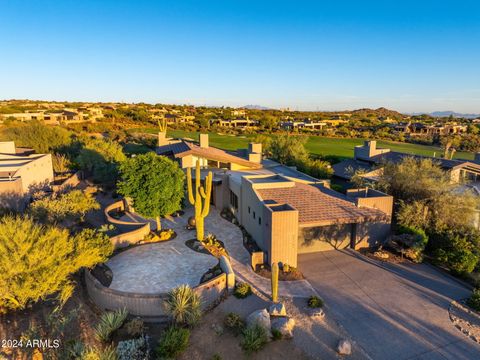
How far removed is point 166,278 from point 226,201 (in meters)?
10.7

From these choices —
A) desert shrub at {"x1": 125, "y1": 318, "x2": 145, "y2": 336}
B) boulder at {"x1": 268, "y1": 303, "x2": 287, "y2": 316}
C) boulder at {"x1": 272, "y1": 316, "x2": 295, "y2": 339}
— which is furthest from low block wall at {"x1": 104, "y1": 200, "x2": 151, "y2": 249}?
boulder at {"x1": 272, "y1": 316, "x2": 295, "y2": 339}

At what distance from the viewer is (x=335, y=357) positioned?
10430 millimetres

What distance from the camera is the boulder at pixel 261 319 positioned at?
11.4 m

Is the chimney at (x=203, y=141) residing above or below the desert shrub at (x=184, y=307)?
above

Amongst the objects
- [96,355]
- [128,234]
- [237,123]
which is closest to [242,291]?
[96,355]

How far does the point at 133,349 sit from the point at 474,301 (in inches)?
557

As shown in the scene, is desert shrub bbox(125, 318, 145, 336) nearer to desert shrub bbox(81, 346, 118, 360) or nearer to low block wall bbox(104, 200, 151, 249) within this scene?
desert shrub bbox(81, 346, 118, 360)

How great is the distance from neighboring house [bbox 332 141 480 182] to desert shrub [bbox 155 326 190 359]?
20.5 m

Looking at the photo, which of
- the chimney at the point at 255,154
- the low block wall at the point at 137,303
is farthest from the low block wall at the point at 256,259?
the chimney at the point at 255,154

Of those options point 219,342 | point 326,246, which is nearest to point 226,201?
point 326,246

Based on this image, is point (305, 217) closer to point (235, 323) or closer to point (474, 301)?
point (235, 323)

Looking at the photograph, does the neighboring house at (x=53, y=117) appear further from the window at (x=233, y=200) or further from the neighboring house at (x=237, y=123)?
the window at (x=233, y=200)

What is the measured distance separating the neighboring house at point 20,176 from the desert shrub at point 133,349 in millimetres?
16687

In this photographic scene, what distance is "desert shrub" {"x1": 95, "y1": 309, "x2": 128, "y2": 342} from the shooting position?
11.1 meters
